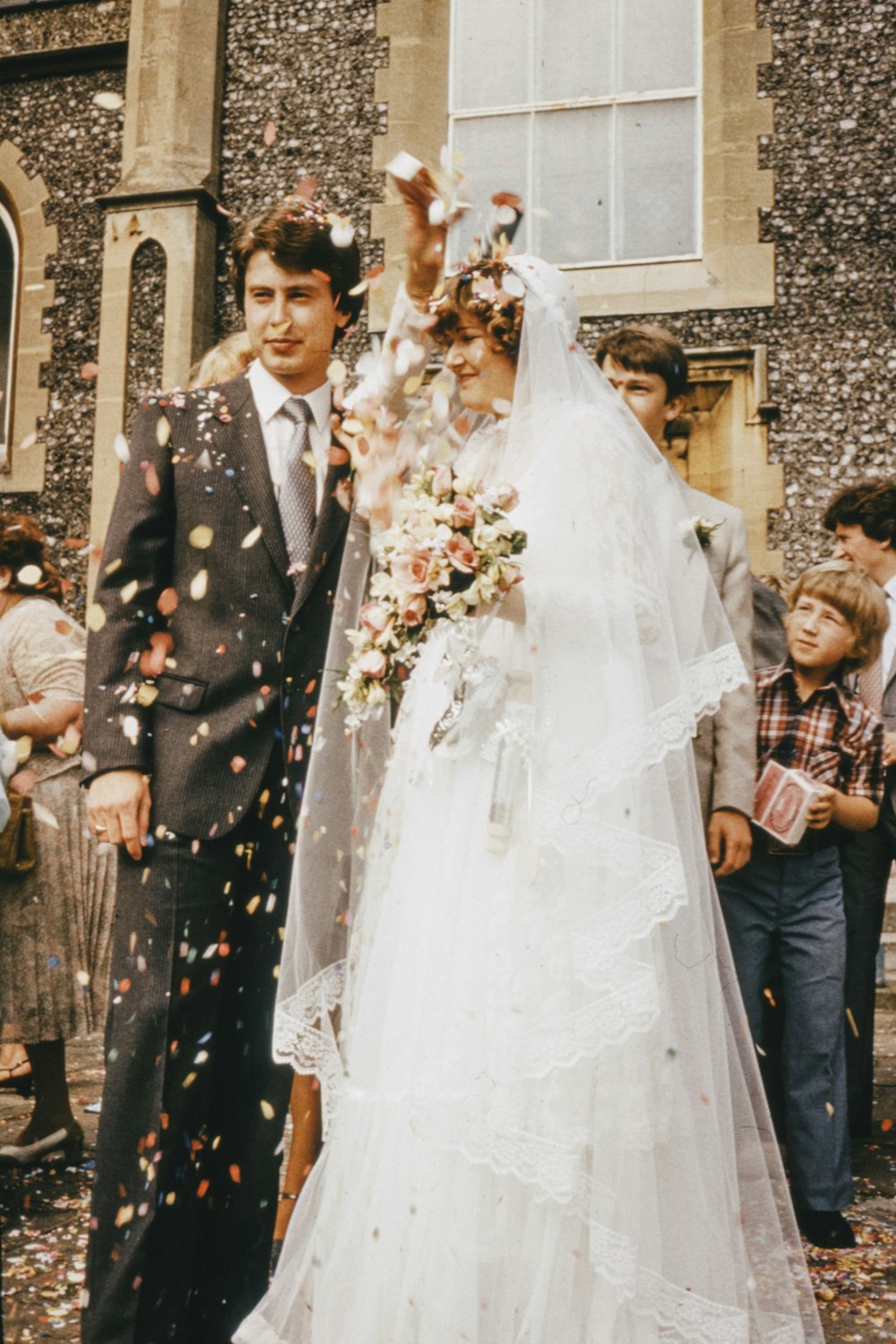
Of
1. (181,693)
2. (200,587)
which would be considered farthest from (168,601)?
(181,693)

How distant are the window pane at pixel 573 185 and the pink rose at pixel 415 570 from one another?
6741 mm

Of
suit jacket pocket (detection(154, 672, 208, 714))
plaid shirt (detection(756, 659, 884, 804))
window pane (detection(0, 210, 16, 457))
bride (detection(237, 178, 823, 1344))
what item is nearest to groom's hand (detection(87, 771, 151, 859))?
suit jacket pocket (detection(154, 672, 208, 714))

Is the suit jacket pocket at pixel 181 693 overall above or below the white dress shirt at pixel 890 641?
below

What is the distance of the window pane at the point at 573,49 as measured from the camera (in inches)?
330

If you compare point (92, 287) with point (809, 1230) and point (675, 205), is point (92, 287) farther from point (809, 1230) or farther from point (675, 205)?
point (809, 1230)

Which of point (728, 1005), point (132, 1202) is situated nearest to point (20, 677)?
point (132, 1202)

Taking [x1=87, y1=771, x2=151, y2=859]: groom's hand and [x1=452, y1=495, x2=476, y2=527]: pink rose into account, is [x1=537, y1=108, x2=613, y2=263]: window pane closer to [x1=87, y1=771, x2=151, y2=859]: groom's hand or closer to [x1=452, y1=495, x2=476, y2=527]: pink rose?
[x1=452, y1=495, x2=476, y2=527]: pink rose

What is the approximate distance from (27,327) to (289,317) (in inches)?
279

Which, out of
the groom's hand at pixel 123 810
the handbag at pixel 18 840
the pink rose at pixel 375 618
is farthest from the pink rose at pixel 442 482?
the handbag at pixel 18 840

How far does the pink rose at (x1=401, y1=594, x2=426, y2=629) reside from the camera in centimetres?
214

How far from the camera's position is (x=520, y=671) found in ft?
7.48

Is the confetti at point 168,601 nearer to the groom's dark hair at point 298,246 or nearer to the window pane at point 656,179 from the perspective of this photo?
the groom's dark hair at point 298,246

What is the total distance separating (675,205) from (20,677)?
20.3 feet

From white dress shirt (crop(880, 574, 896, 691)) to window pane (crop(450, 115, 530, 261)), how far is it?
4951mm
